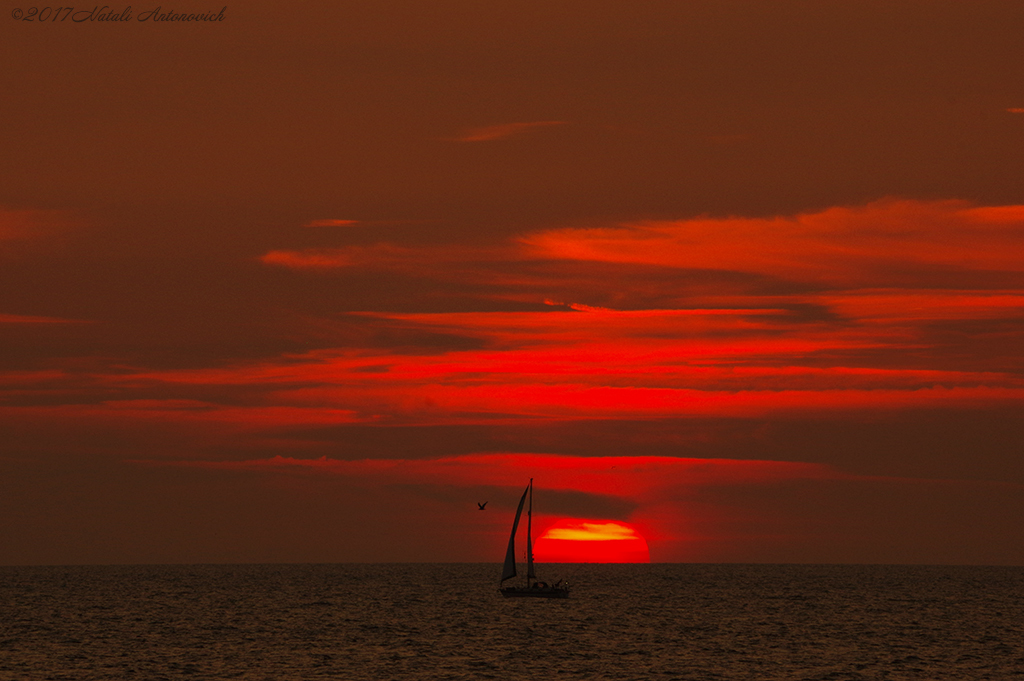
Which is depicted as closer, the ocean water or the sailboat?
the ocean water

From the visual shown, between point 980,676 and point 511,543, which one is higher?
point 511,543

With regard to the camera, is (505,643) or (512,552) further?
(512,552)

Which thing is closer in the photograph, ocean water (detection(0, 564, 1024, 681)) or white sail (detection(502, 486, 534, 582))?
ocean water (detection(0, 564, 1024, 681))

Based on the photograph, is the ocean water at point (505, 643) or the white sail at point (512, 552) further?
the white sail at point (512, 552)

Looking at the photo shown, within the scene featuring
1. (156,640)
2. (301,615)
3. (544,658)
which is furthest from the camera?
(301,615)

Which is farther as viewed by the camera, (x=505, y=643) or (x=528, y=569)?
(x=528, y=569)

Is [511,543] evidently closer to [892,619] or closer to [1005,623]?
[892,619]

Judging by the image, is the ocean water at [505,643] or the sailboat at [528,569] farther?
the sailboat at [528,569]

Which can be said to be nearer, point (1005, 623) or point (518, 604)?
point (1005, 623)

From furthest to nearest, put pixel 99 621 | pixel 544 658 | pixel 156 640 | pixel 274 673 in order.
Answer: pixel 99 621 → pixel 156 640 → pixel 544 658 → pixel 274 673

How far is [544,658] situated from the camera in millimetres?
104438

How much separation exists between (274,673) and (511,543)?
83713mm

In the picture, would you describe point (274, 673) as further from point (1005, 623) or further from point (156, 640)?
point (1005, 623)

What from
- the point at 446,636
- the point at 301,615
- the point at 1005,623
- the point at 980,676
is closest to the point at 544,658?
the point at 446,636
